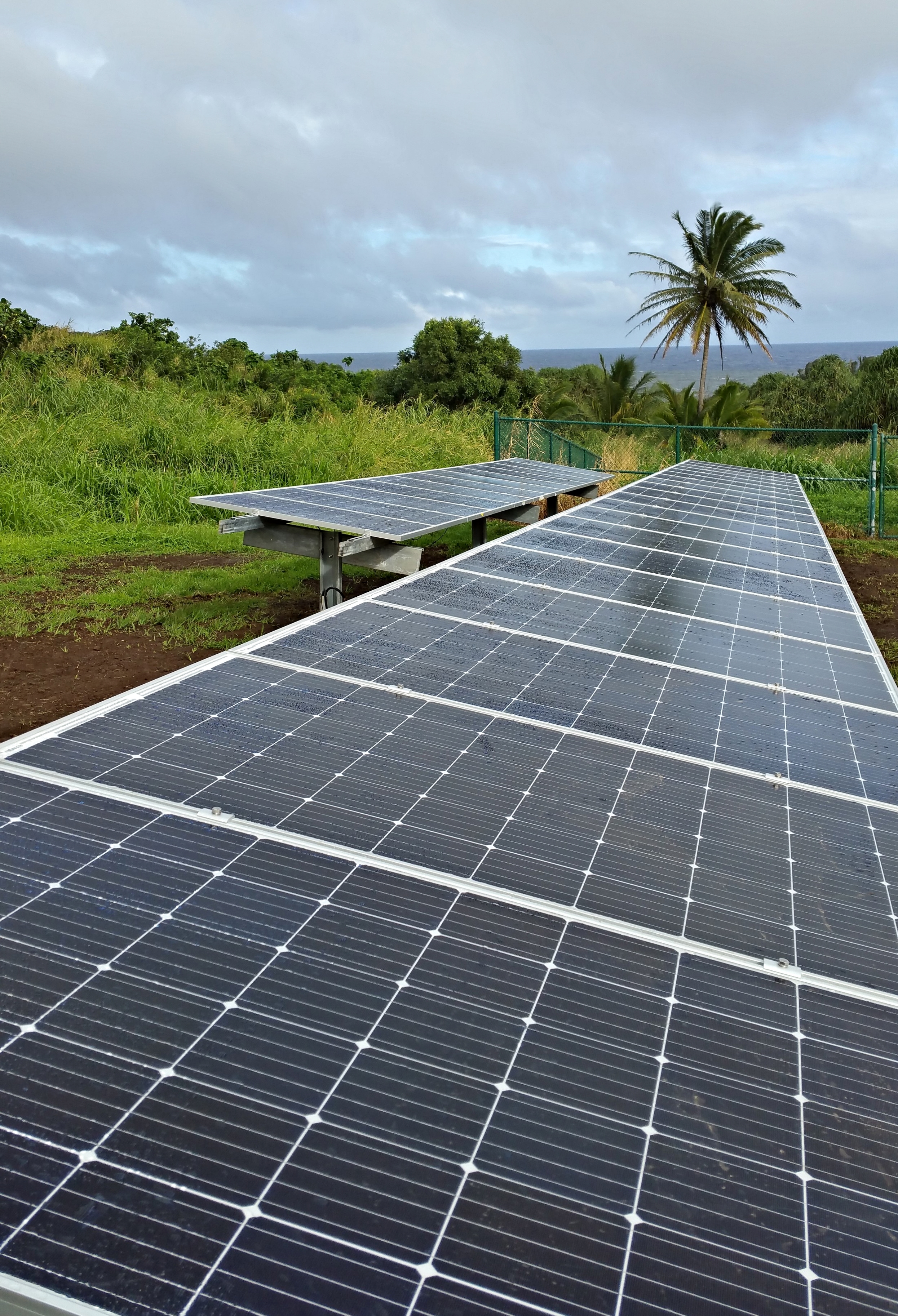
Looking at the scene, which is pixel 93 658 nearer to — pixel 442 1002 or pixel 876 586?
pixel 442 1002

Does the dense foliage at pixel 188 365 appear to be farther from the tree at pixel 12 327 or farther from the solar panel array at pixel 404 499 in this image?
the solar panel array at pixel 404 499

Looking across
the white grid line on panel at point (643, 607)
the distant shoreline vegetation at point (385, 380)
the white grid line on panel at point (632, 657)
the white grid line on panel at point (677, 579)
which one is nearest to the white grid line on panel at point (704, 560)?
the white grid line on panel at point (677, 579)

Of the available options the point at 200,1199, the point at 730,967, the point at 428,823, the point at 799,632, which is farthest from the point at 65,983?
the point at 799,632

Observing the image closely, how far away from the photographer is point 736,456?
1165 inches

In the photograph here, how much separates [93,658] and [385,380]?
40.5 m

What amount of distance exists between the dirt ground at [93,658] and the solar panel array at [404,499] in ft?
5.95

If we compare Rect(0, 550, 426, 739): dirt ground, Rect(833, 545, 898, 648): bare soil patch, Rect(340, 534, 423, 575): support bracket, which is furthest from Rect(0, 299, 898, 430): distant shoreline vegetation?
Rect(340, 534, 423, 575): support bracket

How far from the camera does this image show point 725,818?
13.0 feet

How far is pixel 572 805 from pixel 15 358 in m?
28.4

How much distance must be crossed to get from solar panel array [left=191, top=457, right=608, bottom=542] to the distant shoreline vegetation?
1006 centimetres

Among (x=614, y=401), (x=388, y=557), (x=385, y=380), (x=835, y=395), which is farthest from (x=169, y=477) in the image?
(x=835, y=395)

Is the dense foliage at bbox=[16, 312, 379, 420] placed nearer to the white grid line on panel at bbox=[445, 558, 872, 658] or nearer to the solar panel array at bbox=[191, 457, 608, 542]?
the solar panel array at bbox=[191, 457, 608, 542]

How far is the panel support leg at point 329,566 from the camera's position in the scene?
10.8 metres

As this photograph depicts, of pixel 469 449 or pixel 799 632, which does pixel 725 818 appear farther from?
pixel 469 449
